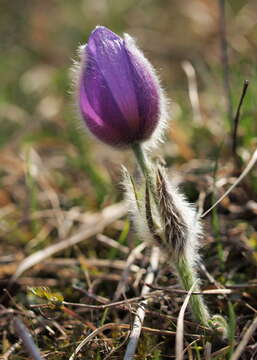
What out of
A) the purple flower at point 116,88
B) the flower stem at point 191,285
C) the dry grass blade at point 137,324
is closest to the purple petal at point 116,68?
the purple flower at point 116,88

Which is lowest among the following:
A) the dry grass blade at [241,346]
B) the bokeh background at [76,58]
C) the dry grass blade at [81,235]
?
the dry grass blade at [81,235]

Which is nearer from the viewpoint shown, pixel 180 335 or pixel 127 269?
pixel 180 335

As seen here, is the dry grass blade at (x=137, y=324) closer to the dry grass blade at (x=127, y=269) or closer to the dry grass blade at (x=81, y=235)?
the dry grass blade at (x=127, y=269)

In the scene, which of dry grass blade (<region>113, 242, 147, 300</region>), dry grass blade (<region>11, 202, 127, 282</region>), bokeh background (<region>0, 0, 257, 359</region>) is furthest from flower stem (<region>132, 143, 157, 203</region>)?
dry grass blade (<region>11, 202, 127, 282</region>)

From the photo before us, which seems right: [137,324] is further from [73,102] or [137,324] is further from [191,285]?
[73,102]

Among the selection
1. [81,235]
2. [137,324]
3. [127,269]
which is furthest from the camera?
[81,235]

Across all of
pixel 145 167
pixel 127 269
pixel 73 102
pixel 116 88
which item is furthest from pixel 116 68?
pixel 127 269

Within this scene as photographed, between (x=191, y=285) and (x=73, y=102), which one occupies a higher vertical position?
(x=73, y=102)
